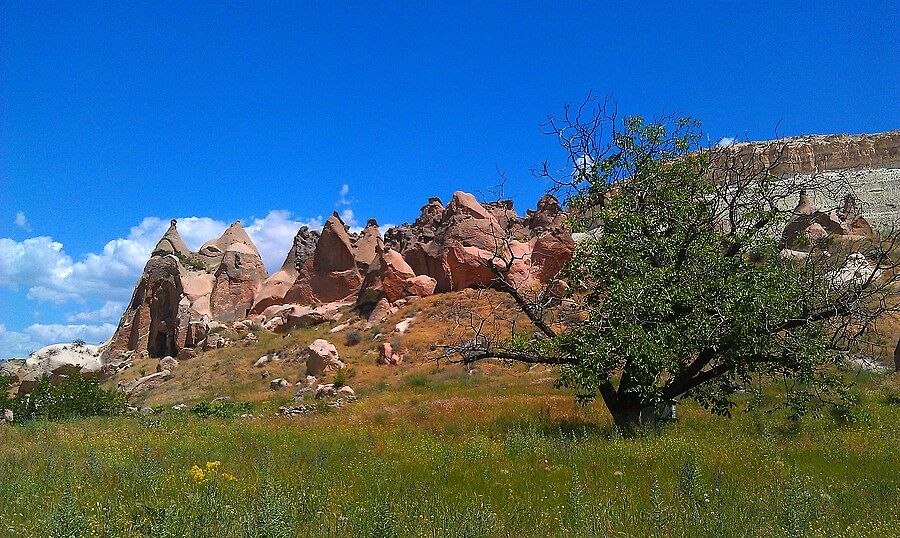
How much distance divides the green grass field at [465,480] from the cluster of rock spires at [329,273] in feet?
82.9

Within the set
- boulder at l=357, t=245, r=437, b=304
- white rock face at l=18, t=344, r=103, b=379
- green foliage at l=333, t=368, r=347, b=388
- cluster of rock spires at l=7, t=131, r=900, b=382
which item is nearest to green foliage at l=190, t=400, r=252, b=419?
green foliage at l=333, t=368, r=347, b=388

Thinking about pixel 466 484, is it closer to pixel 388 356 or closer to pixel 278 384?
pixel 278 384

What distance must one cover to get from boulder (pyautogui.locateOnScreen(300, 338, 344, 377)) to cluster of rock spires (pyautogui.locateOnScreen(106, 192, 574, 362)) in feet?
27.1

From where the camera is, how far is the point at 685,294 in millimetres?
9438

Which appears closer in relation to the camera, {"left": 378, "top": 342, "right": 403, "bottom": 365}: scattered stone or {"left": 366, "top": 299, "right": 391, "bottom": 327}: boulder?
{"left": 378, "top": 342, "right": 403, "bottom": 365}: scattered stone

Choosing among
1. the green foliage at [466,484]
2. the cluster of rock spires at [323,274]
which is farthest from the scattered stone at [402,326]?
the green foliage at [466,484]

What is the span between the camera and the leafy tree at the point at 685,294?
948cm

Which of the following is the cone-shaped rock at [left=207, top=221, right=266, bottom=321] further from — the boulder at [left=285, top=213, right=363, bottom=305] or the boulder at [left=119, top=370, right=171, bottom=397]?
the boulder at [left=119, top=370, right=171, bottom=397]

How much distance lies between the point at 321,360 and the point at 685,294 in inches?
925

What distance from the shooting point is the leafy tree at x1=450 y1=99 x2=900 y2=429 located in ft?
31.1

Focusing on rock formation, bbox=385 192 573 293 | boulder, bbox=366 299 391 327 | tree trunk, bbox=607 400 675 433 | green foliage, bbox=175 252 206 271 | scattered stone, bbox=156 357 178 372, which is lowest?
tree trunk, bbox=607 400 675 433

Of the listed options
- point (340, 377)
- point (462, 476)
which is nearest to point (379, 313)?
point (340, 377)

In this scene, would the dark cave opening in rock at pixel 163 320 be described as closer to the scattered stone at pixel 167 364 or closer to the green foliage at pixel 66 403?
the scattered stone at pixel 167 364

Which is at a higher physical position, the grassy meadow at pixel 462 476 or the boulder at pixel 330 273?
the boulder at pixel 330 273
